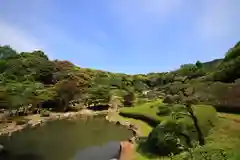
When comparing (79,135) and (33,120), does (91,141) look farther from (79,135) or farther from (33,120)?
(33,120)

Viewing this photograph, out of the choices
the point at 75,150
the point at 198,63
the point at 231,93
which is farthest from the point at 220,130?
the point at 198,63

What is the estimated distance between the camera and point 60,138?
29.6m

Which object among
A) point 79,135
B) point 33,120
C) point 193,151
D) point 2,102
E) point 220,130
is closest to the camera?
point 193,151

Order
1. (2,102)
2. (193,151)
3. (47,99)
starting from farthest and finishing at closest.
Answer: (47,99) → (2,102) → (193,151)

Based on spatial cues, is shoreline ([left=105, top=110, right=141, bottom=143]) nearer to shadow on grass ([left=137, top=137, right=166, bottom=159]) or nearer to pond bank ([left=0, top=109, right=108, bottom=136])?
shadow on grass ([left=137, top=137, right=166, bottom=159])

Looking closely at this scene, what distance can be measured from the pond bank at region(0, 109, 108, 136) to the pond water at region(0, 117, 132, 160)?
1536 mm

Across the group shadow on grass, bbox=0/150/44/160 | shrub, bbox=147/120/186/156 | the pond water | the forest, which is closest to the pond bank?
the pond water

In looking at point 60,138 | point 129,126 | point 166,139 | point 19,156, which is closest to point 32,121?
point 60,138

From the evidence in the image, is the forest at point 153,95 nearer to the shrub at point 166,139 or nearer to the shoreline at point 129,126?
the shrub at point 166,139

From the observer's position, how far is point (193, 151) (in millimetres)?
11641

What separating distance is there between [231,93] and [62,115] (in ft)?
93.1

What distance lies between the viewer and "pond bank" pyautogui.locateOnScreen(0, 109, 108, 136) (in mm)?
34312

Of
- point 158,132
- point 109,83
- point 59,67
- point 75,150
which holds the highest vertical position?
point 59,67

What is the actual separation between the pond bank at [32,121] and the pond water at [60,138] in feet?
5.04
